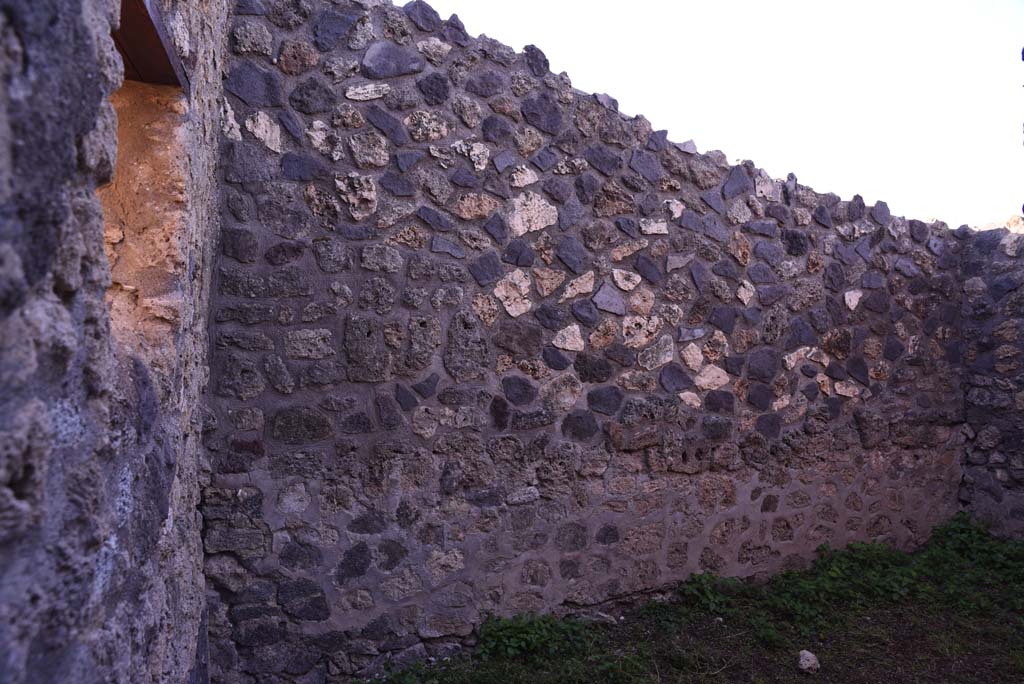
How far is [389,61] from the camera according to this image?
306 cm

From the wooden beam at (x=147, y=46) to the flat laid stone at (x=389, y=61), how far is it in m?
1.21

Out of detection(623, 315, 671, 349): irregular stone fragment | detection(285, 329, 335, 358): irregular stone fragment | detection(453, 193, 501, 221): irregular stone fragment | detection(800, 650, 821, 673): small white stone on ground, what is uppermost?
detection(453, 193, 501, 221): irregular stone fragment

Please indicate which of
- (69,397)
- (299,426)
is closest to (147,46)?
(69,397)

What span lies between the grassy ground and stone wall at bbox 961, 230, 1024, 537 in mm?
446

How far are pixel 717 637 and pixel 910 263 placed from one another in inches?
110

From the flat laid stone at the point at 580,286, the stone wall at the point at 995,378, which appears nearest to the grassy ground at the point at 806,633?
the stone wall at the point at 995,378

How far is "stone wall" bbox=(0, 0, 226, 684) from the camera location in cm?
85

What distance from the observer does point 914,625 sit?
3883 millimetres

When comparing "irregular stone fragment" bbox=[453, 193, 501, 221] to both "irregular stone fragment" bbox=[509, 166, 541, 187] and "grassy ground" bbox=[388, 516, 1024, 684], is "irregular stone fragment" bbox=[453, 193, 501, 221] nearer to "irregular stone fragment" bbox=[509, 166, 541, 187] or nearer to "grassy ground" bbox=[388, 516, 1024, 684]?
"irregular stone fragment" bbox=[509, 166, 541, 187]

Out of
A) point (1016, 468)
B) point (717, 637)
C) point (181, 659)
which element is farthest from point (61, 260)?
point (1016, 468)

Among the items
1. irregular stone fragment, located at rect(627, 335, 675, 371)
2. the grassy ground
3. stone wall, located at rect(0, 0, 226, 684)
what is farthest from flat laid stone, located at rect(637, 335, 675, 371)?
stone wall, located at rect(0, 0, 226, 684)

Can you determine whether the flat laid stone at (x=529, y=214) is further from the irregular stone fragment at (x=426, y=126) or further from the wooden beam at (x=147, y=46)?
the wooden beam at (x=147, y=46)

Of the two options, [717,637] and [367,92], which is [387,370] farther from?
[717,637]

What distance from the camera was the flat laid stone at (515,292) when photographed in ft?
10.8
